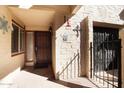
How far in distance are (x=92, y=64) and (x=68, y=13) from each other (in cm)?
176

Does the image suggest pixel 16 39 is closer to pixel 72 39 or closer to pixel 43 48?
pixel 72 39

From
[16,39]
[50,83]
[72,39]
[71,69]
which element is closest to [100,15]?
[72,39]

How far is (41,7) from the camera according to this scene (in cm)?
421

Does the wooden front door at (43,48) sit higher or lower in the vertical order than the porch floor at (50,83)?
higher

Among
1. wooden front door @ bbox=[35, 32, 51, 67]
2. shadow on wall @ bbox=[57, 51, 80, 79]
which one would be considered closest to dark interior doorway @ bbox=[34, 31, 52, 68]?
wooden front door @ bbox=[35, 32, 51, 67]

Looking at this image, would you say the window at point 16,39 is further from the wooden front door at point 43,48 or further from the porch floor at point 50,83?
the wooden front door at point 43,48

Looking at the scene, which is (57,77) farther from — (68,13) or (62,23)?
(68,13)

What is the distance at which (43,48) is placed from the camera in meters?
8.08

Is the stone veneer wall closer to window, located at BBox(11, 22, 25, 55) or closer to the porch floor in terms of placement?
the porch floor

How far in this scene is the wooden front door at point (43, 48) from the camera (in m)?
7.96

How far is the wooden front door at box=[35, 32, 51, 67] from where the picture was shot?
796 cm

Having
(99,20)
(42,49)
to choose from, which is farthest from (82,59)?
(42,49)

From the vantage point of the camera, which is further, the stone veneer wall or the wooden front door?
the wooden front door

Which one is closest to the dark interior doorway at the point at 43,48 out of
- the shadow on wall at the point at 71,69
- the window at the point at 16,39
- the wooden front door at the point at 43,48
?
the wooden front door at the point at 43,48
